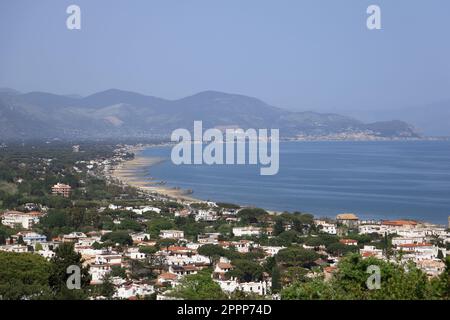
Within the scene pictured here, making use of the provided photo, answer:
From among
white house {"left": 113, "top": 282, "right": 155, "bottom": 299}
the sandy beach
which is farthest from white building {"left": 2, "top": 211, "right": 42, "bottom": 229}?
white house {"left": 113, "top": 282, "right": 155, "bottom": 299}

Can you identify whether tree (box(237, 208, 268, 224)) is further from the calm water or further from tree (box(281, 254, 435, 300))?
tree (box(281, 254, 435, 300))

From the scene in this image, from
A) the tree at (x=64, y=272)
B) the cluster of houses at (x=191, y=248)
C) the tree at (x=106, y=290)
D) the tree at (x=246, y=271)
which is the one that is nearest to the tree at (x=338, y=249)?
the cluster of houses at (x=191, y=248)

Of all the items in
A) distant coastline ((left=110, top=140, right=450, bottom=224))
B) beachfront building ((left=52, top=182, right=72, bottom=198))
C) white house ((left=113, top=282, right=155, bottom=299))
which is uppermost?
beachfront building ((left=52, top=182, right=72, bottom=198))

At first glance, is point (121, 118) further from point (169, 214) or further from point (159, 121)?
point (169, 214)

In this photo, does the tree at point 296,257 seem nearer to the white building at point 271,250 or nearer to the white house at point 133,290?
the white building at point 271,250

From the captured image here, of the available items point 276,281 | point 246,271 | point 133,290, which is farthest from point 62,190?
point 276,281

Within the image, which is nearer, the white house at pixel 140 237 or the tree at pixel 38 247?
the tree at pixel 38 247

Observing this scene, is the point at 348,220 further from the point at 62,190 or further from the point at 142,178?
the point at 142,178
